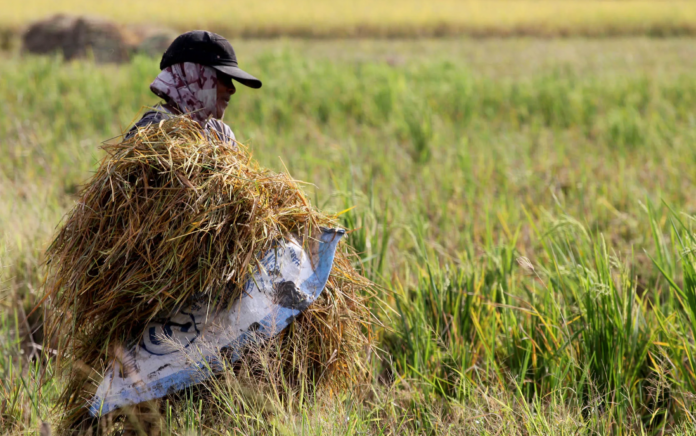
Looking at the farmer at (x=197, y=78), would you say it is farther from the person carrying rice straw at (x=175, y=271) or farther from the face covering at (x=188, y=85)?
the person carrying rice straw at (x=175, y=271)

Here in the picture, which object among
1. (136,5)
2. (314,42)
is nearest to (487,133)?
(314,42)

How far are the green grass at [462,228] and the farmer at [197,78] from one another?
36 cm

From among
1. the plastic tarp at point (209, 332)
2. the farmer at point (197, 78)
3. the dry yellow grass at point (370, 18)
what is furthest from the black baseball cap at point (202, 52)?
the dry yellow grass at point (370, 18)

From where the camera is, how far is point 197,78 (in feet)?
6.09

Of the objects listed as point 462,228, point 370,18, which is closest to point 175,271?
point 462,228

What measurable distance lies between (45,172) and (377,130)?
3158 mm

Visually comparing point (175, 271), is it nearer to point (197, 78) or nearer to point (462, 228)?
point (197, 78)

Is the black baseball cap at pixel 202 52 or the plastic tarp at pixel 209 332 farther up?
the black baseball cap at pixel 202 52

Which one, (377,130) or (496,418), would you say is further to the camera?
(377,130)

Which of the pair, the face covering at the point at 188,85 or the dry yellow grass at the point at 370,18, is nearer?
the face covering at the point at 188,85

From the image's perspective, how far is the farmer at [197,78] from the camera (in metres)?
1.81

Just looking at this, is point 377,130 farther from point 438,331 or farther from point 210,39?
point 210,39

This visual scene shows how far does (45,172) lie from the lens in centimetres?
439

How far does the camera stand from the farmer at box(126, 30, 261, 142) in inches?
71.4
